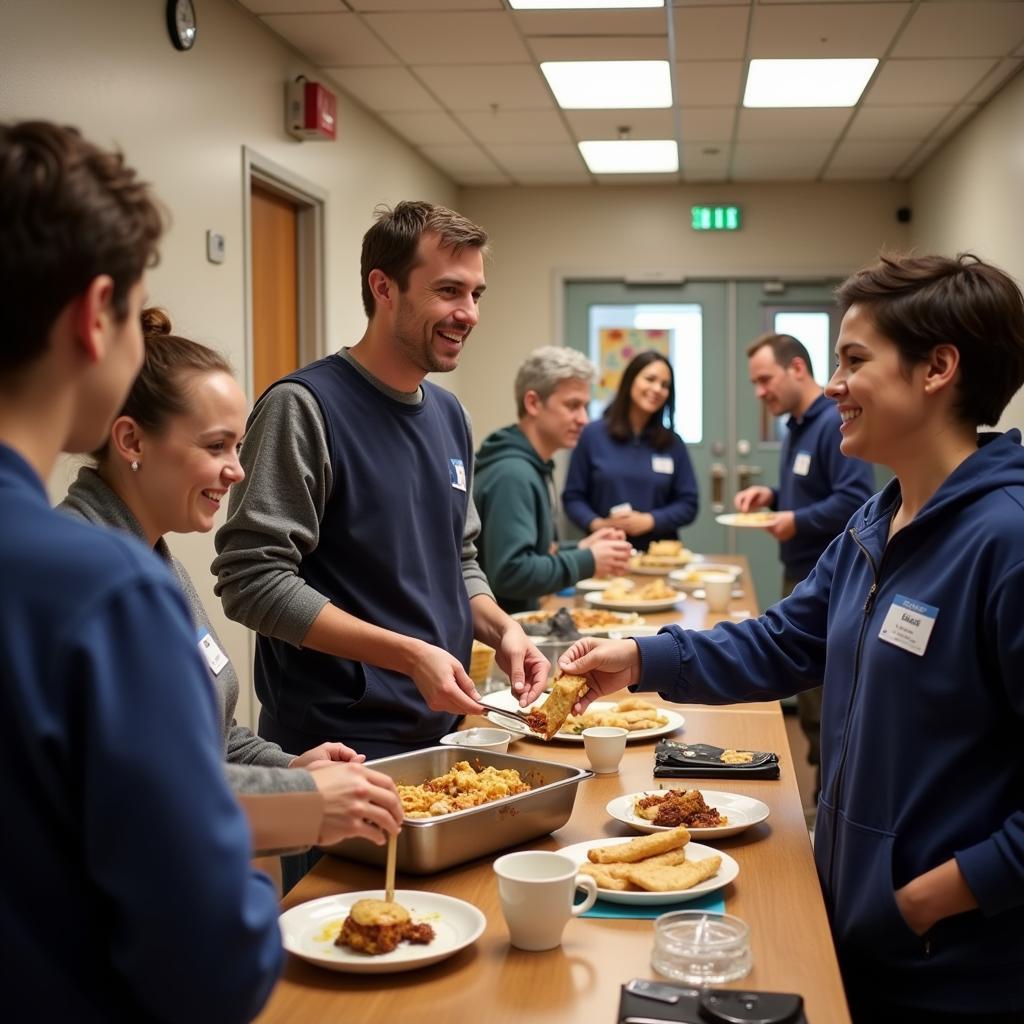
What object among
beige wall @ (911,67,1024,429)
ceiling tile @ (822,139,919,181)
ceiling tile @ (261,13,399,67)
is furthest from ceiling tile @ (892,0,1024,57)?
ceiling tile @ (261,13,399,67)

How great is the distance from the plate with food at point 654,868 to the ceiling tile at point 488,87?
444 cm

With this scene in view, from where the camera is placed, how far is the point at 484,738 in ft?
7.37

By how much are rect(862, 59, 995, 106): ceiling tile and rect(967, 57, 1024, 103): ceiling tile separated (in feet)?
0.10

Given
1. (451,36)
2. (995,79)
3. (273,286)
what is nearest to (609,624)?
(273,286)

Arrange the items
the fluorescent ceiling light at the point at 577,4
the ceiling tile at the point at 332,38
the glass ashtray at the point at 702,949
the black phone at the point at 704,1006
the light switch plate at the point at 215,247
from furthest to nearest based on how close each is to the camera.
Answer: the ceiling tile at the point at 332,38 → the fluorescent ceiling light at the point at 577,4 → the light switch plate at the point at 215,247 → the glass ashtray at the point at 702,949 → the black phone at the point at 704,1006

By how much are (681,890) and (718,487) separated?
22.9 ft

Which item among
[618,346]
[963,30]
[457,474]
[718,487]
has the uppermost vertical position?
[963,30]

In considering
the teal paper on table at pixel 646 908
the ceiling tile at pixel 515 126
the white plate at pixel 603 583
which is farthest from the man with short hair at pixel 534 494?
the ceiling tile at pixel 515 126

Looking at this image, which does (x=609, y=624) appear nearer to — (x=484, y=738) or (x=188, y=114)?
(x=484, y=738)

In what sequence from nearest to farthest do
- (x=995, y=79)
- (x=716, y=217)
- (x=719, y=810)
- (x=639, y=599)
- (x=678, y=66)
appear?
(x=719, y=810) → (x=639, y=599) → (x=678, y=66) → (x=995, y=79) → (x=716, y=217)

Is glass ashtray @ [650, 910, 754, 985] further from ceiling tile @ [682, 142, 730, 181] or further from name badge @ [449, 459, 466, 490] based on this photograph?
ceiling tile @ [682, 142, 730, 181]

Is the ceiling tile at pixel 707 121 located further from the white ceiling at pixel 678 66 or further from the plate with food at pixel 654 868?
the plate with food at pixel 654 868

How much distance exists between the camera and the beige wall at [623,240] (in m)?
8.17

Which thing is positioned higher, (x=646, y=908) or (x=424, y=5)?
(x=424, y=5)
